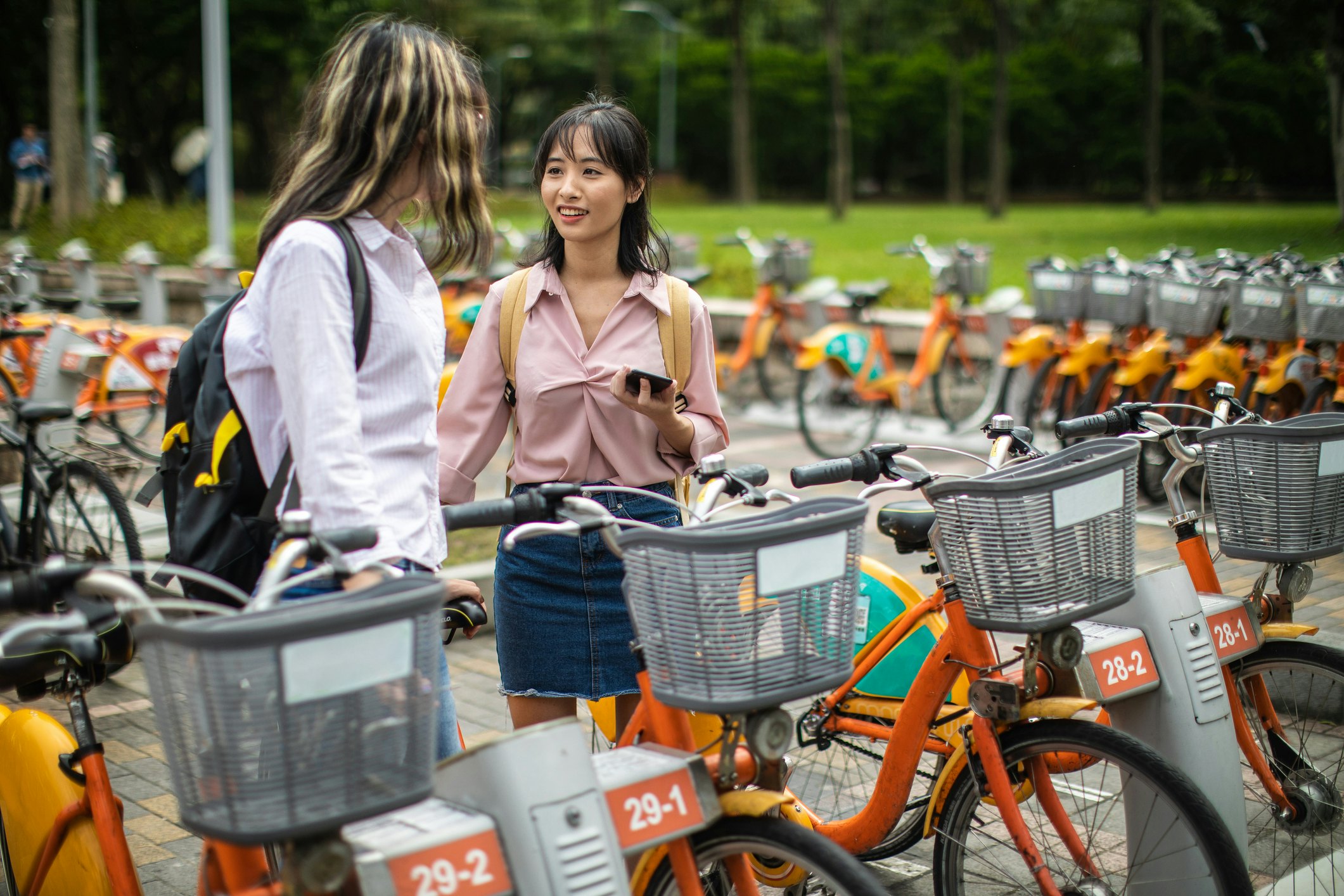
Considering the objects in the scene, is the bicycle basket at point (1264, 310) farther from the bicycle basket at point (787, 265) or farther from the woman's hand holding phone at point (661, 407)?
the woman's hand holding phone at point (661, 407)

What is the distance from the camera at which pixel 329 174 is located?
7.12ft

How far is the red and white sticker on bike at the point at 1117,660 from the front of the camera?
269cm

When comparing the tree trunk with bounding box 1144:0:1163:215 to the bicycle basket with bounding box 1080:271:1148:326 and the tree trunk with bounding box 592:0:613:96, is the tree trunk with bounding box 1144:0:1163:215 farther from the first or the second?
the tree trunk with bounding box 592:0:613:96

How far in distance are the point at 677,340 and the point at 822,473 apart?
0.66m

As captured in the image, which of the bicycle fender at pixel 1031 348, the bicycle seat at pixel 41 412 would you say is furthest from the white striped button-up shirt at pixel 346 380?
the bicycle fender at pixel 1031 348

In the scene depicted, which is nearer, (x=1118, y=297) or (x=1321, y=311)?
(x=1321, y=311)

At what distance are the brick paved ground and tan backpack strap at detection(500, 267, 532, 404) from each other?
0.80m

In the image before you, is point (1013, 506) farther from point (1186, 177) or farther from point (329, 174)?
point (1186, 177)

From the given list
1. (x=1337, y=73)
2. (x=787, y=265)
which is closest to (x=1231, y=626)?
(x=787, y=265)

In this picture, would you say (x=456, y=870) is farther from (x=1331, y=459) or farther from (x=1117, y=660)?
(x=1331, y=459)

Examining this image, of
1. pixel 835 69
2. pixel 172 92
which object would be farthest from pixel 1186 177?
pixel 172 92

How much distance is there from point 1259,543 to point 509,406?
5.70ft

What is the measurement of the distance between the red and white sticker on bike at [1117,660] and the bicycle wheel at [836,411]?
647cm

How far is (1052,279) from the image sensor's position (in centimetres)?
847
